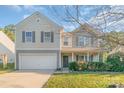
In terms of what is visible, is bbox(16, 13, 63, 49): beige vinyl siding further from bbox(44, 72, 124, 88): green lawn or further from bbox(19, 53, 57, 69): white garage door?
bbox(44, 72, 124, 88): green lawn

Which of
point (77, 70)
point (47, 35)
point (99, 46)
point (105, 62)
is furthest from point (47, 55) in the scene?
point (99, 46)

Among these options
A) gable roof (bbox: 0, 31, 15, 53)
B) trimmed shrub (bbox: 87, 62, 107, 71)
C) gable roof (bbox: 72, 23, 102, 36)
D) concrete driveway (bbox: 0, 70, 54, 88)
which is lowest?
concrete driveway (bbox: 0, 70, 54, 88)

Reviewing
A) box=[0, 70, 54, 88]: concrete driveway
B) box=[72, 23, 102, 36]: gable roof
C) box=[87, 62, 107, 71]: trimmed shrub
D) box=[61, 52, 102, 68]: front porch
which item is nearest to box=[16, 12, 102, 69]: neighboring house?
box=[61, 52, 102, 68]: front porch

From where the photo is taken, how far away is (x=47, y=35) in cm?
2055

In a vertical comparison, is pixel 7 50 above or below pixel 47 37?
below

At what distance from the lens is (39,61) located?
66.0 feet

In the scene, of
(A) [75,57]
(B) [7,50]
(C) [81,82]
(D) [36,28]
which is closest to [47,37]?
(D) [36,28]

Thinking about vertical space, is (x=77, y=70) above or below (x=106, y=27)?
below

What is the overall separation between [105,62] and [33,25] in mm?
5925

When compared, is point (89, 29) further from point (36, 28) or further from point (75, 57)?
point (75, 57)

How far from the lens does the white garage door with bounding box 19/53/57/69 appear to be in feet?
65.9

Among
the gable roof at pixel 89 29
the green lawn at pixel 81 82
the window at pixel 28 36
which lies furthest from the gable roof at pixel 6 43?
the gable roof at pixel 89 29
